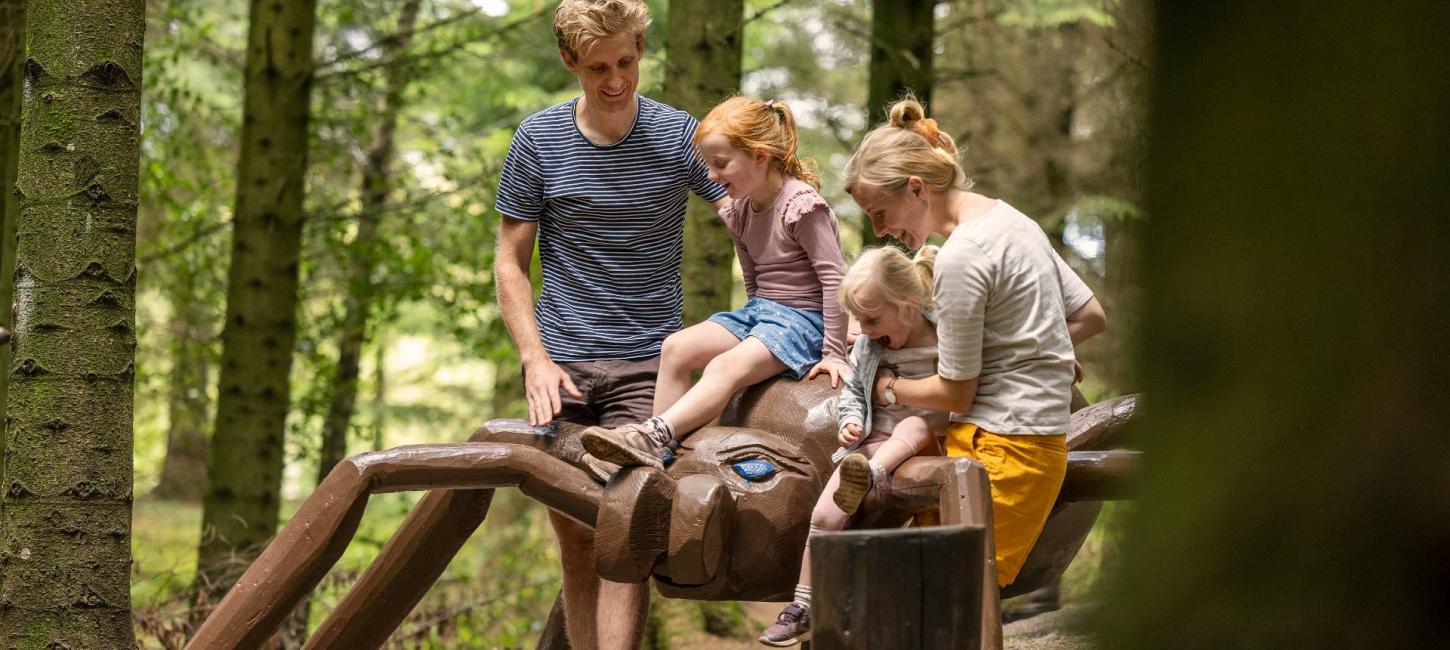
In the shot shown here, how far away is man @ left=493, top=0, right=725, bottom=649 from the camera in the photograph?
435 centimetres

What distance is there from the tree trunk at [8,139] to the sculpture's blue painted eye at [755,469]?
3.91m

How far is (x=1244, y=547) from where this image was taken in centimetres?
130

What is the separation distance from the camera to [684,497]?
3904 mm

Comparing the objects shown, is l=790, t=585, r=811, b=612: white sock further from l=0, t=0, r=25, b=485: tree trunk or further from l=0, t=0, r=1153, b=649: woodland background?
l=0, t=0, r=25, b=485: tree trunk

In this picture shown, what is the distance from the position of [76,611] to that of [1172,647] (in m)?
3.51

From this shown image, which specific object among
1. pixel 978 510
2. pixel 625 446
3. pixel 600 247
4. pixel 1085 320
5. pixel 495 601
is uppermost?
pixel 600 247

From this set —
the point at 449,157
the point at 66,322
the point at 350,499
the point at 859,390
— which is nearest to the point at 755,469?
the point at 859,390

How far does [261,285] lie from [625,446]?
4.70 m

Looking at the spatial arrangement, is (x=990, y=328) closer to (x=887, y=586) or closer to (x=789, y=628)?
(x=789, y=628)

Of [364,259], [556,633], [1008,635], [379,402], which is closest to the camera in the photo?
[556,633]

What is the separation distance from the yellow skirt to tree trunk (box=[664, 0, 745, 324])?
3132mm

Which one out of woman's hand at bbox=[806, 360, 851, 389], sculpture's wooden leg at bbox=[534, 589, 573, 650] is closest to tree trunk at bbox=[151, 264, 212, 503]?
sculpture's wooden leg at bbox=[534, 589, 573, 650]

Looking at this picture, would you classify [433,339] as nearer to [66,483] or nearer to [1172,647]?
[66,483]

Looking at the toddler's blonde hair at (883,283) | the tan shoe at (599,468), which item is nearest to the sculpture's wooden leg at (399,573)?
the tan shoe at (599,468)
